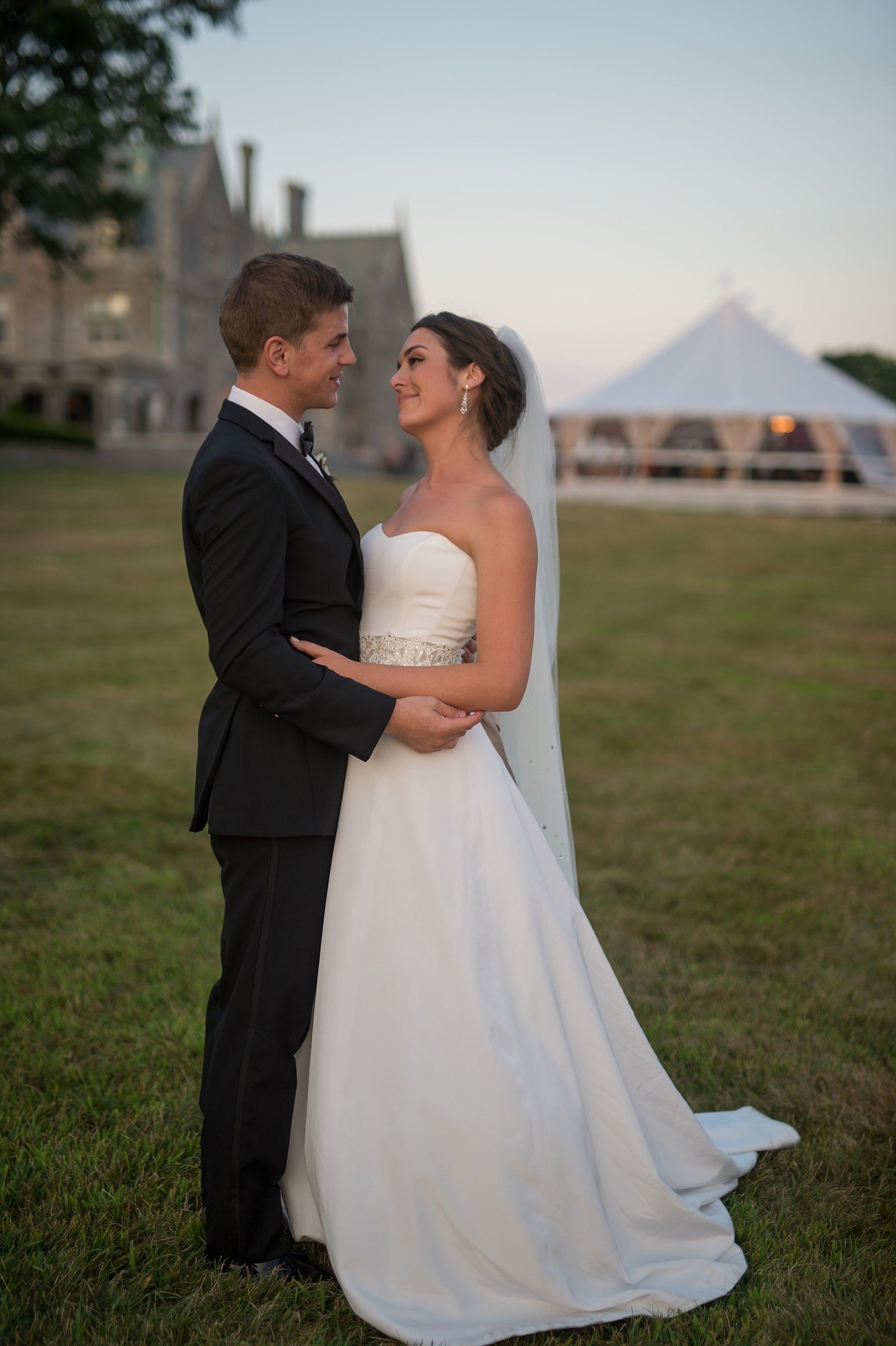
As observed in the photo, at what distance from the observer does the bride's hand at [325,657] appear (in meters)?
2.38

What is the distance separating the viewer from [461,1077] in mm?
2441

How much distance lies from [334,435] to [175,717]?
57.2 meters

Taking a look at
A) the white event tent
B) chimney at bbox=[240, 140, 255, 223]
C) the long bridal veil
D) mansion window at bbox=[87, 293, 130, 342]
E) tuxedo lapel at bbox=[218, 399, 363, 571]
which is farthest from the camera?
chimney at bbox=[240, 140, 255, 223]

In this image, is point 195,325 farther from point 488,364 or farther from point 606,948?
point 488,364

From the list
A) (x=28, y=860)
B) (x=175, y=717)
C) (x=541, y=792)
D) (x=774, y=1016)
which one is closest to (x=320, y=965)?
(x=541, y=792)

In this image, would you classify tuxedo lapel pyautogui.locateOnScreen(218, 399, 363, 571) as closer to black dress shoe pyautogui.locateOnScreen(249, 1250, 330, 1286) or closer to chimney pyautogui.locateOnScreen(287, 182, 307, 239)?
black dress shoe pyautogui.locateOnScreen(249, 1250, 330, 1286)

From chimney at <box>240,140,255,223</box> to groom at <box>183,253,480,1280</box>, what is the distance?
5648cm

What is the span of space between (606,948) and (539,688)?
2045 millimetres

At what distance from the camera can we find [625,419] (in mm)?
36094

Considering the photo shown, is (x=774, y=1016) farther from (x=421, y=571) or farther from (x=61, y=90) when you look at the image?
(x=61, y=90)

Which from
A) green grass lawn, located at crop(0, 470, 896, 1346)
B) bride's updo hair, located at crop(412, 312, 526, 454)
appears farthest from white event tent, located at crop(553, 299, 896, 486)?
bride's updo hair, located at crop(412, 312, 526, 454)

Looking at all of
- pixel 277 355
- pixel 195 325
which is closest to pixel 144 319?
pixel 195 325

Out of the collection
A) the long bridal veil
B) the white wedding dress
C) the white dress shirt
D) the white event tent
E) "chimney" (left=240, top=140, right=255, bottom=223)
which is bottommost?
the white wedding dress

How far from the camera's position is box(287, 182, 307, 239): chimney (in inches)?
2470
